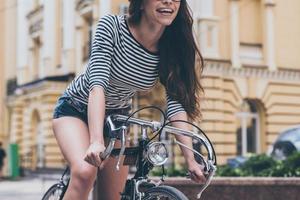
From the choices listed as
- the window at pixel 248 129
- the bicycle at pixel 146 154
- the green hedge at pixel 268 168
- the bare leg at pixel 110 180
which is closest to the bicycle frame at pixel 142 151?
the bicycle at pixel 146 154

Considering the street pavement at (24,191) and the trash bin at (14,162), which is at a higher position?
the trash bin at (14,162)

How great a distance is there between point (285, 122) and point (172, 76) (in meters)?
22.7

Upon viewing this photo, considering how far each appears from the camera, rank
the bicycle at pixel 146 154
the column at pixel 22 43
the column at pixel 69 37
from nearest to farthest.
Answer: the bicycle at pixel 146 154 → the column at pixel 69 37 → the column at pixel 22 43

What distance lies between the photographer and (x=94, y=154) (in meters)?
2.91

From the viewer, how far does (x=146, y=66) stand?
3.38 metres

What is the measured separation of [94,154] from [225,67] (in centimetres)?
2136

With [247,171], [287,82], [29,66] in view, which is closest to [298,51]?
[287,82]

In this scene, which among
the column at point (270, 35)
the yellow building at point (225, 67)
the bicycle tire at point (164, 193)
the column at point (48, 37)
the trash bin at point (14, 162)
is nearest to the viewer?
the bicycle tire at point (164, 193)

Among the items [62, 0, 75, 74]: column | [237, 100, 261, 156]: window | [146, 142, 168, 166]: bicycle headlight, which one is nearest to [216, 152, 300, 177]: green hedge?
[146, 142, 168, 166]: bicycle headlight

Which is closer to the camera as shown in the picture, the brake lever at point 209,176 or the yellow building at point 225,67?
the brake lever at point 209,176

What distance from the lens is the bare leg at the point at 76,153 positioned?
3.16 metres

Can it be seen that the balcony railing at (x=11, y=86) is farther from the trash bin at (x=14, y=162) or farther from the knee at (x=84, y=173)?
the knee at (x=84, y=173)

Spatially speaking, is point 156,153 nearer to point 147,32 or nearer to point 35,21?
point 147,32

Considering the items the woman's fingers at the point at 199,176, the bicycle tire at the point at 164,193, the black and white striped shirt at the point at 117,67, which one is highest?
the black and white striped shirt at the point at 117,67
